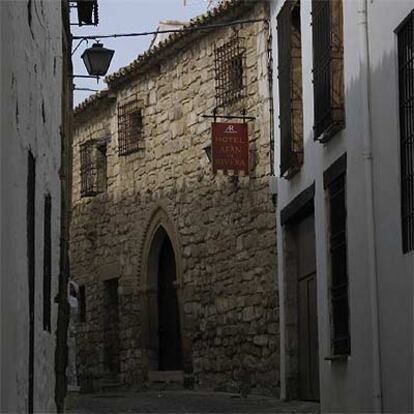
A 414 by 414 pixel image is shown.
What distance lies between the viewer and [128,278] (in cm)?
2127

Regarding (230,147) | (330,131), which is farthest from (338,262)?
(230,147)

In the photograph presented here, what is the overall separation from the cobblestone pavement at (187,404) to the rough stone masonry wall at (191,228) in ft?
2.02

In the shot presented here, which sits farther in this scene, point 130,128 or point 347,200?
point 130,128

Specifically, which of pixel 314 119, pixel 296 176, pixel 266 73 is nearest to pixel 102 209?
pixel 266 73

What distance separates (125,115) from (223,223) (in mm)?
4659

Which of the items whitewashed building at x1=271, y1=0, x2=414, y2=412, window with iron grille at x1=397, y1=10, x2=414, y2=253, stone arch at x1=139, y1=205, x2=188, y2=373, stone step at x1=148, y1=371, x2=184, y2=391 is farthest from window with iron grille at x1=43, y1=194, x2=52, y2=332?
stone arch at x1=139, y1=205, x2=188, y2=373

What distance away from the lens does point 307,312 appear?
46.4 ft

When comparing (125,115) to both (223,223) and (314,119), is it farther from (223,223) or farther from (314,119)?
(314,119)

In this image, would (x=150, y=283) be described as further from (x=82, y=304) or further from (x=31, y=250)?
(x=31, y=250)

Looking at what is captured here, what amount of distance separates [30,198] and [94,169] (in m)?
14.2

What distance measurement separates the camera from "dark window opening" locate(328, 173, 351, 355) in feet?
36.6

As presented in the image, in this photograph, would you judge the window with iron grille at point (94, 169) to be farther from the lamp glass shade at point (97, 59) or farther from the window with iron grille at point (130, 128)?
the lamp glass shade at point (97, 59)

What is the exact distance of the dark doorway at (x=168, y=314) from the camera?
802 inches

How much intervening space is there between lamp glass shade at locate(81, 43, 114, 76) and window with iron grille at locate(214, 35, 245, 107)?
9.74 feet
